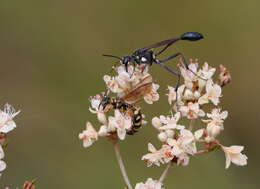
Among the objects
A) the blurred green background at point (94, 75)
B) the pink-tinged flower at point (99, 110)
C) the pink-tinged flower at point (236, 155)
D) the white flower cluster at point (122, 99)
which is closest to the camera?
the pink-tinged flower at point (236, 155)

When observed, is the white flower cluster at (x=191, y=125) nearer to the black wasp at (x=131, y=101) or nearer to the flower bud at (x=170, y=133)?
the flower bud at (x=170, y=133)

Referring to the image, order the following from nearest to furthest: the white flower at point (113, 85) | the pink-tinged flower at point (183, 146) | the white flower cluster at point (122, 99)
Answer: the pink-tinged flower at point (183, 146)
the white flower cluster at point (122, 99)
the white flower at point (113, 85)

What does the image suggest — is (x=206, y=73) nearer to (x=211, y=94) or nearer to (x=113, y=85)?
(x=211, y=94)

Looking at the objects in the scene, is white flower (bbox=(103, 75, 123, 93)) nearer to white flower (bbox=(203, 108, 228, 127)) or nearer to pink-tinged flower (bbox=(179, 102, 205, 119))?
pink-tinged flower (bbox=(179, 102, 205, 119))

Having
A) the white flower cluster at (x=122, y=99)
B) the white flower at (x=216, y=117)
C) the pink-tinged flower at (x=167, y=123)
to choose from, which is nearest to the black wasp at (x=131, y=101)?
the white flower cluster at (x=122, y=99)

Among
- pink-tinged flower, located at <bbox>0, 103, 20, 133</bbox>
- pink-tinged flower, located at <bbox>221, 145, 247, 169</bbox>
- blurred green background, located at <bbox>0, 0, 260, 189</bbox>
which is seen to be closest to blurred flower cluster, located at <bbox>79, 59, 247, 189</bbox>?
pink-tinged flower, located at <bbox>221, 145, 247, 169</bbox>

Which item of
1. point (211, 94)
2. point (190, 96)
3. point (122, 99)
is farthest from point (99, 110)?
point (211, 94)

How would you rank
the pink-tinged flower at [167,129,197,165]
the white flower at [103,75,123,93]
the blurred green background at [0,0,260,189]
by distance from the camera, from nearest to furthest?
1. the pink-tinged flower at [167,129,197,165]
2. the white flower at [103,75,123,93]
3. the blurred green background at [0,0,260,189]
